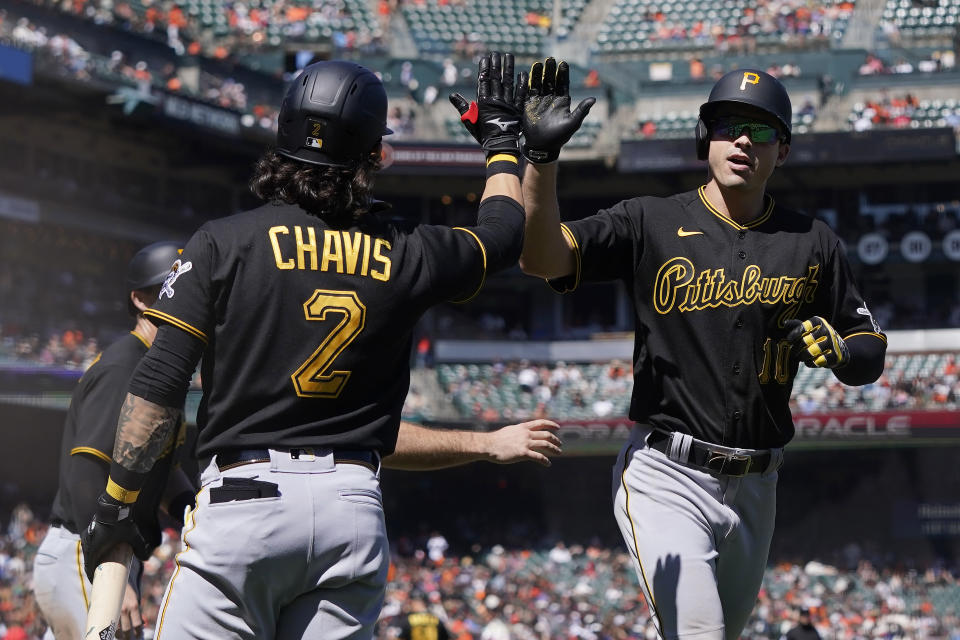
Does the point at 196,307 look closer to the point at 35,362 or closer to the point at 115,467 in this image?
→ the point at 115,467


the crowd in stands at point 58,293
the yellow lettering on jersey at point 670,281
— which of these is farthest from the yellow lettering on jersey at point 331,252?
the crowd in stands at point 58,293

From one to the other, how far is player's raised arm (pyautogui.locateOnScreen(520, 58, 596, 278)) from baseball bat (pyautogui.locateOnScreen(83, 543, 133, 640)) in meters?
1.77

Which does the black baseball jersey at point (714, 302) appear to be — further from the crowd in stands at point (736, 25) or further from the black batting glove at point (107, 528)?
the crowd in stands at point (736, 25)

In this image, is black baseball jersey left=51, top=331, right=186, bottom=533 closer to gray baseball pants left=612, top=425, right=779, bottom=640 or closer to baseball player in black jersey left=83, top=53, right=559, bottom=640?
baseball player in black jersey left=83, top=53, right=559, bottom=640

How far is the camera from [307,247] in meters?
3.06

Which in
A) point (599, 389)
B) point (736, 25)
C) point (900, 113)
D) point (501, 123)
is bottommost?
point (599, 389)

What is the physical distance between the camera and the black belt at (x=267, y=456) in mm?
3037

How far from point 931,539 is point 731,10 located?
14199 mm

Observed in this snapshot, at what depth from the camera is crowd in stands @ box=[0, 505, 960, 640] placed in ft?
56.1

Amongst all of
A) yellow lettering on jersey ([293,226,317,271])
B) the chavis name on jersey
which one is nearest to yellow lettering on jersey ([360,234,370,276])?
the chavis name on jersey

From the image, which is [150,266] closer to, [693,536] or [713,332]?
[713,332]

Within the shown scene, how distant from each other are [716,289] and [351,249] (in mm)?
1493

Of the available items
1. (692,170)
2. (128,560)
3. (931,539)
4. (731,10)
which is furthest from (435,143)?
(128,560)

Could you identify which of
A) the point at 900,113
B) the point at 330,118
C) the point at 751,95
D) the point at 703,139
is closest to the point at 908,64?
the point at 900,113
